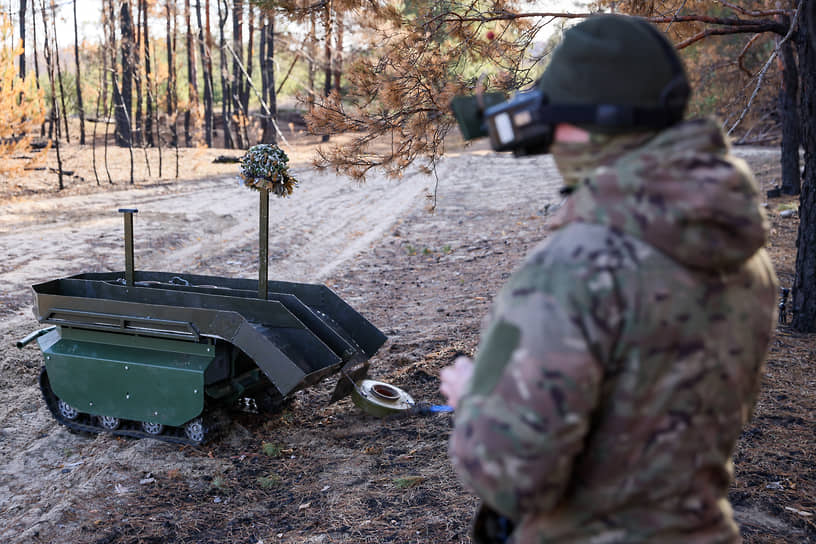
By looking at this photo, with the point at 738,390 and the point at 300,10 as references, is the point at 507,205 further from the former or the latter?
the point at 738,390

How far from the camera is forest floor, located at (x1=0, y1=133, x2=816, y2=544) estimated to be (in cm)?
409

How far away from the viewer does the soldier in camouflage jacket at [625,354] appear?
1.27 meters

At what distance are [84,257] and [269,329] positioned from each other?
23.9 feet

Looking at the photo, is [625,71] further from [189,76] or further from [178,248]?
[189,76]

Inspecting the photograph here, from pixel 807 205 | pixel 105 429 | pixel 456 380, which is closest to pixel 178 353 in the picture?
pixel 105 429

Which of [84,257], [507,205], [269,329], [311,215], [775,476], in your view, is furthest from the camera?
[507,205]

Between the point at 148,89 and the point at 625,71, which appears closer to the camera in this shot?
the point at 625,71

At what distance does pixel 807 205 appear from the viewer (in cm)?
637

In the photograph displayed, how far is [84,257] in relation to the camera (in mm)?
11172

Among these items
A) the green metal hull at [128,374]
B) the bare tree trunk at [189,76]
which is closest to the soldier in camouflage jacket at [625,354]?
the green metal hull at [128,374]

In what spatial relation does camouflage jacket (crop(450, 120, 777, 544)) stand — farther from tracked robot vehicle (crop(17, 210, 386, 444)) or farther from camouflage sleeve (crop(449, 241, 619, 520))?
tracked robot vehicle (crop(17, 210, 386, 444))

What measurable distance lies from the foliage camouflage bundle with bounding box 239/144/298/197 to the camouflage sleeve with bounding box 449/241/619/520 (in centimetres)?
432

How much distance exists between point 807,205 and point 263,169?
4698mm

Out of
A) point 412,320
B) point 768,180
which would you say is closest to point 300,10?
point 412,320
